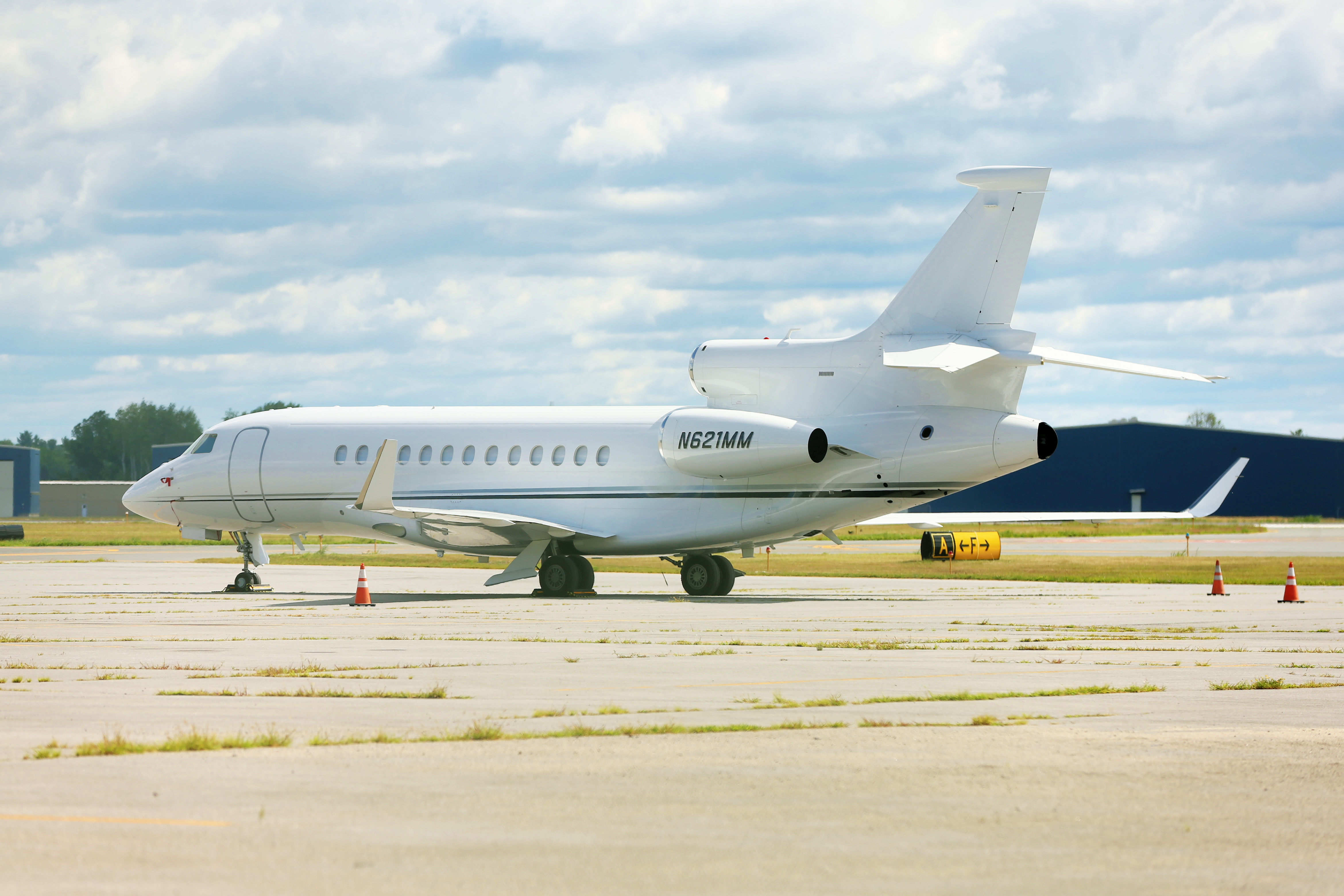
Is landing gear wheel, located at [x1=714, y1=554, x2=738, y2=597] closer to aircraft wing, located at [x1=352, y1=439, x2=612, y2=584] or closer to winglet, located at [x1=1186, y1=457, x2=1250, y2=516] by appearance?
aircraft wing, located at [x1=352, y1=439, x2=612, y2=584]

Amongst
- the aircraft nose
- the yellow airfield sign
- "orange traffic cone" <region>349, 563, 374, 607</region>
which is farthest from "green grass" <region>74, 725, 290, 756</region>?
the yellow airfield sign

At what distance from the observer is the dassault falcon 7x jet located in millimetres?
25359

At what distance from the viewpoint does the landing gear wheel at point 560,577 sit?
1147 inches

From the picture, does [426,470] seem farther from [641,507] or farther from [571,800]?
[571,800]

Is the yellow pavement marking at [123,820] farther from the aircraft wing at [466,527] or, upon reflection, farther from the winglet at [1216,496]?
the winglet at [1216,496]

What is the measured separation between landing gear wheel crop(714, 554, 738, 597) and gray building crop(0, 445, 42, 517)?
350ft

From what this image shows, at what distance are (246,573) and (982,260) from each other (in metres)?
17.1

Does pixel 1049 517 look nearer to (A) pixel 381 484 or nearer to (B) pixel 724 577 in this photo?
(B) pixel 724 577

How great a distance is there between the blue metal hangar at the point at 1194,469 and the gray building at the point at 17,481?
256 ft

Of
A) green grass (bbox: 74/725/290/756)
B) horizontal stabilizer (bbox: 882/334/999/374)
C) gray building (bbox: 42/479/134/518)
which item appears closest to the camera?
green grass (bbox: 74/725/290/756)

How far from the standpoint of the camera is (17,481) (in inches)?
4749

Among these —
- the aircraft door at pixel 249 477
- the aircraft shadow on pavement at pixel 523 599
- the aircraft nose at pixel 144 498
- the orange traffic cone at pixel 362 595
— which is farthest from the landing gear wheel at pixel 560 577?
the aircraft nose at pixel 144 498

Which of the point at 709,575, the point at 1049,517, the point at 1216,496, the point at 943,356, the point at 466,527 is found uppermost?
the point at 943,356

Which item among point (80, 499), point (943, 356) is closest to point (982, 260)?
point (943, 356)
